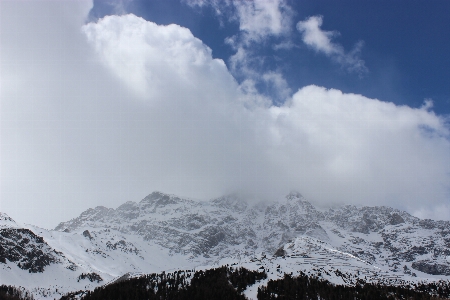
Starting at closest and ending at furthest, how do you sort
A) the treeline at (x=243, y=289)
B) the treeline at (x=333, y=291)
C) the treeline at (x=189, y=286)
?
the treeline at (x=333, y=291) → the treeline at (x=243, y=289) → the treeline at (x=189, y=286)

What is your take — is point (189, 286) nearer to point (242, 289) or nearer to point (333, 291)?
point (242, 289)

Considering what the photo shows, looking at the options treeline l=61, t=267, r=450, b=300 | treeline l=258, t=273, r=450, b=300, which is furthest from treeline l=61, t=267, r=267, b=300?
treeline l=258, t=273, r=450, b=300

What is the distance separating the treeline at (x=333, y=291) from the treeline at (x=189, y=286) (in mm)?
8639

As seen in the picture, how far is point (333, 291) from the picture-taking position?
340 feet

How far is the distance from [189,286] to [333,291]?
46246 mm

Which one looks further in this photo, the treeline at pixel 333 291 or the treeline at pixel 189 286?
the treeline at pixel 189 286

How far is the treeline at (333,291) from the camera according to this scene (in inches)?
3976

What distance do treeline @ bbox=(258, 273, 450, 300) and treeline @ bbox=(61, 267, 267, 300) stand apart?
28.3 ft

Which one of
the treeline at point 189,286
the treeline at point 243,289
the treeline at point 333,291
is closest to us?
the treeline at point 333,291

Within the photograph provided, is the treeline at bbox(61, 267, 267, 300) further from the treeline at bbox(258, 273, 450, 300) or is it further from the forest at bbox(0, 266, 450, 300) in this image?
the treeline at bbox(258, 273, 450, 300)

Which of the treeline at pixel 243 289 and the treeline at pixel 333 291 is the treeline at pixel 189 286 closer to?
the treeline at pixel 243 289

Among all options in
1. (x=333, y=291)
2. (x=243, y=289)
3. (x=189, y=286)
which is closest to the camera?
(x=333, y=291)

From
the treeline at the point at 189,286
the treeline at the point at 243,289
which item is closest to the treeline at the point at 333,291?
the treeline at the point at 243,289

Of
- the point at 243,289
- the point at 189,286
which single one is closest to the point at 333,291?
the point at 243,289
